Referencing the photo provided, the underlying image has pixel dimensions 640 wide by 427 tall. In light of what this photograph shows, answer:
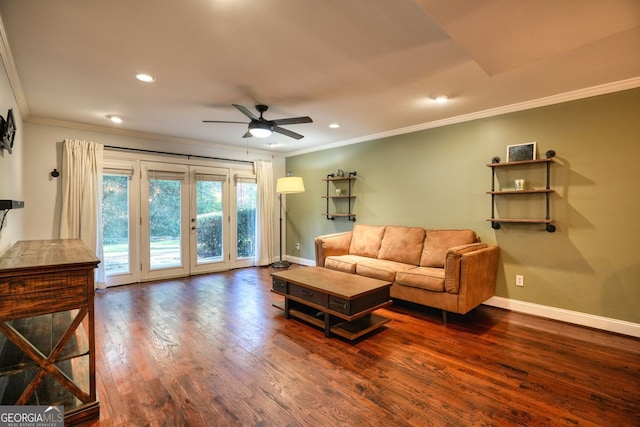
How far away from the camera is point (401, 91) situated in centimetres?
310

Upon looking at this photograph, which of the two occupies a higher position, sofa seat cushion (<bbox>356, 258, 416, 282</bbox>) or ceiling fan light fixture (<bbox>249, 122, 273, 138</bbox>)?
ceiling fan light fixture (<bbox>249, 122, 273, 138</bbox>)

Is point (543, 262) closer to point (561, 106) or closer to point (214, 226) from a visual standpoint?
point (561, 106)

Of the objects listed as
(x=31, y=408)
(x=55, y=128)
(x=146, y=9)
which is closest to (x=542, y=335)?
(x=31, y=408)

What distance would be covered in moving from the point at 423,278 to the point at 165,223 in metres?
4.23

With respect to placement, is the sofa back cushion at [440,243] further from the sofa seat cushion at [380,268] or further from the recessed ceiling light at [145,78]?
the recessed ceiling light at [145,78]

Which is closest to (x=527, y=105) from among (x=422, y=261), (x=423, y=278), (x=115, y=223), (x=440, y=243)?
(x=440, y=243)

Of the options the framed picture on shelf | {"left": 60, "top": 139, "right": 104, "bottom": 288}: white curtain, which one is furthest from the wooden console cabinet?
the framed picture on shelf

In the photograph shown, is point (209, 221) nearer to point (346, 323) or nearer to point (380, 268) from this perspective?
point (380, 268)

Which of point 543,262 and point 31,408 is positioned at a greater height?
point 543,262

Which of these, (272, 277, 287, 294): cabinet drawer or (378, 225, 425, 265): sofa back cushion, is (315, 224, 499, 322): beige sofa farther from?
(272, 277, 287, 294): cabinet drawer

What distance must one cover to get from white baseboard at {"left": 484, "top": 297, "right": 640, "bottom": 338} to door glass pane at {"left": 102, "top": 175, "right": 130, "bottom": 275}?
5.37 metres

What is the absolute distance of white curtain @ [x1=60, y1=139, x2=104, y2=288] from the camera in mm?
4152

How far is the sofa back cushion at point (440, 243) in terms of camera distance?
3770 millimetres

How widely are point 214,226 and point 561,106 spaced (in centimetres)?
542
